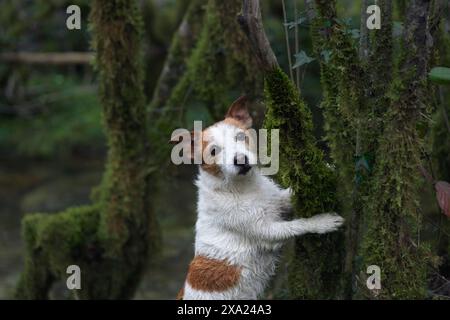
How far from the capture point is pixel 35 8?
32.9 feet

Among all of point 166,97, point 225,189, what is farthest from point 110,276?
point 225,189

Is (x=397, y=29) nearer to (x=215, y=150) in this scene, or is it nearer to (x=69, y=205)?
(x=215, y=150)

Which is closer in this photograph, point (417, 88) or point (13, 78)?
point (417, 88)

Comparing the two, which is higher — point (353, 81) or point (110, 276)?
point (353, 81)

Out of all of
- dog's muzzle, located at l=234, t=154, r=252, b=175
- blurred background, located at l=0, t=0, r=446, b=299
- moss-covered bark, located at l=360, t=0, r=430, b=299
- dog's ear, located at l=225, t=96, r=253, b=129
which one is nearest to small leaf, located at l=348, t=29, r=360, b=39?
moss-covered bark, located at l=360, t=0, r=430, b=299

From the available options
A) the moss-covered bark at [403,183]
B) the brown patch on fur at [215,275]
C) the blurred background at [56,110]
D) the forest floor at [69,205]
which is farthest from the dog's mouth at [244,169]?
the blurred background at [56,110]

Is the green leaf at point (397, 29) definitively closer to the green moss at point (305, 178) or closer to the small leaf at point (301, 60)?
the small leaf at point (301, 60)

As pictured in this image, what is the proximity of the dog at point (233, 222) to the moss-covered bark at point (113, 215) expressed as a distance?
1560mm

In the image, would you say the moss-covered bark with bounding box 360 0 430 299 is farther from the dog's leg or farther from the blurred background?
the blurred background

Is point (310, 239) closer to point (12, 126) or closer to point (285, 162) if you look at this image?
point (285, 162)

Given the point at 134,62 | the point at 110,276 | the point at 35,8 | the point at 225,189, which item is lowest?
the point at 110,276

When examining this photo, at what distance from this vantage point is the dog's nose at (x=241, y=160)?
368 centimetres

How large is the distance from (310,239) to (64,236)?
247cm

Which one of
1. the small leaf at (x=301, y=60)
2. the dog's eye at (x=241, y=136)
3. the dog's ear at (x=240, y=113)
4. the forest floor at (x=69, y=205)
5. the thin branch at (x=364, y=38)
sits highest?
the thin branch at (x=364, y=38)
